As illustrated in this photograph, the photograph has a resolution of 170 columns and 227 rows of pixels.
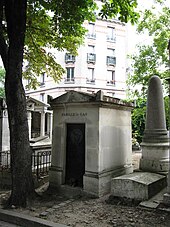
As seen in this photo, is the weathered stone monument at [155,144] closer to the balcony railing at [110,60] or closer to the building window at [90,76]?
the building window at [90,76]

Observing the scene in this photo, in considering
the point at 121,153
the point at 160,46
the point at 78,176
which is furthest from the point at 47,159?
the point at 160,46

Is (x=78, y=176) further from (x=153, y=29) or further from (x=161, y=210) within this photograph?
(x=153, y=29)

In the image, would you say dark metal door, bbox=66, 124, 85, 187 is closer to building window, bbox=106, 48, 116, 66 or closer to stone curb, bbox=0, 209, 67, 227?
stone curb, bbox=0, 209, 67, 227

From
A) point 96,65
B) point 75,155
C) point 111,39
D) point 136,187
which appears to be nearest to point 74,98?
point 75,155

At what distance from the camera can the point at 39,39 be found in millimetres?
9539

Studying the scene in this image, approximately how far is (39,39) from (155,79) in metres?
5.16

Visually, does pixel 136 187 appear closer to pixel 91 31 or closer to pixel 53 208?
pixel 53 208

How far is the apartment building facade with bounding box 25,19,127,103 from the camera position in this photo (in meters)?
32.8

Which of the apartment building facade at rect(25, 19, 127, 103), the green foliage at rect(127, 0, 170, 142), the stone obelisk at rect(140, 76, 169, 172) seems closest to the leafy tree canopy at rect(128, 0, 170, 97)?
the green foliage at rect(127, 0, 170, 142)

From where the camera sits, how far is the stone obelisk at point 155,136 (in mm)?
7258

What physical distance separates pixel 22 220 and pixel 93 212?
1608mm

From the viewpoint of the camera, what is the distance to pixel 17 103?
19.3 feet

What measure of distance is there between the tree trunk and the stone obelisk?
12.8 ft

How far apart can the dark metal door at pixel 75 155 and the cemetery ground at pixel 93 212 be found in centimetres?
66
